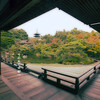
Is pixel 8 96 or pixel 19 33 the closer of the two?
pixel 8 96

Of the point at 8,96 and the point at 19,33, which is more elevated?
the point at 19,33

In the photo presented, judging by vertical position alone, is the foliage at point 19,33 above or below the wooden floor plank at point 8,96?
above

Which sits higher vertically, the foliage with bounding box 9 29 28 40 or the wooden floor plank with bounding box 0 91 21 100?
the foliage with bounding box 9 29 28 40

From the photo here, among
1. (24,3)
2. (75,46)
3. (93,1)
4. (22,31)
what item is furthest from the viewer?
(22,31)

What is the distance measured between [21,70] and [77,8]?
6.54 meters

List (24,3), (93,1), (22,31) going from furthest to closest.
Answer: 1. (22,31)
2. (93,1)
3. (24,3)

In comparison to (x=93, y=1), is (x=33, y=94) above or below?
below

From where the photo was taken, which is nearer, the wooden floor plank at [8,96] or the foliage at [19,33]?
the wooden floor plank at [8,96]

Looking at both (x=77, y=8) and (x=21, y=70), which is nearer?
(x=77, y=8)

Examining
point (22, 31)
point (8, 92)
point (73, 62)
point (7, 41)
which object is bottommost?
point (73, 62)

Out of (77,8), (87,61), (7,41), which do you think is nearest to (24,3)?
(77,8)

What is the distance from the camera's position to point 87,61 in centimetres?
1592

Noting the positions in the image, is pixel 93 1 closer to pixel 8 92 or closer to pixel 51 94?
pixel 51 94

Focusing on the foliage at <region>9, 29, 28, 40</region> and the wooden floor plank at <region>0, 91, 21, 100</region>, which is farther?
the foliage at <region>9, 29, 28, 40</region>
